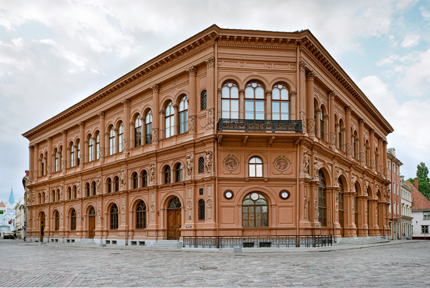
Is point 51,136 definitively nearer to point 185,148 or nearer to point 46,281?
point 185,148

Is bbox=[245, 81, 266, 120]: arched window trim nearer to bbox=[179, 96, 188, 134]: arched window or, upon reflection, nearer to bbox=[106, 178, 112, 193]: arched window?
bbox=[179, 96, 188, 134]: arched window

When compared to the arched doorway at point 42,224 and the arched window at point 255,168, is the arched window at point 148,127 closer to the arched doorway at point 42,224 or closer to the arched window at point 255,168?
the arched window at point 255,168

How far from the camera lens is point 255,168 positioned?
31.5m

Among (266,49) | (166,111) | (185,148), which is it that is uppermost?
(266,49)

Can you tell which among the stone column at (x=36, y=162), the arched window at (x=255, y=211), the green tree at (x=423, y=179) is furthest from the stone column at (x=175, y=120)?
the green tree at (x=423, y=179)

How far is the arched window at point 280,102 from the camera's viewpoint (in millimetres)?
32250

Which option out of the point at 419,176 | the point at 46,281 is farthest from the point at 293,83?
the point at 419,176

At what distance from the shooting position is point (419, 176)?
98.8 m

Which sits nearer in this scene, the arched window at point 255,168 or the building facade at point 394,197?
the arched window at point 255,168

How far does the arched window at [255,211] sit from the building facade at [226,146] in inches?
2.8

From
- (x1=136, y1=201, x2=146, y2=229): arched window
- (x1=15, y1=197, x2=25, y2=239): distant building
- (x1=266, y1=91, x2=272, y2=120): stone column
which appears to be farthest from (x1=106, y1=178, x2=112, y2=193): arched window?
(x1=15, y1=197, x2=25, y2=239): distant building

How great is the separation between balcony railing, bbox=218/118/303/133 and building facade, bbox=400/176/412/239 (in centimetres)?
5167

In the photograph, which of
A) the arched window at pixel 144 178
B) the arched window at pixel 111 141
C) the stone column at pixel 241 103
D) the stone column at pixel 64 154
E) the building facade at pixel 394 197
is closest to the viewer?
the stone column at pixel 241 103

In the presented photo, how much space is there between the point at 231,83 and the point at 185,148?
6.10 metres
